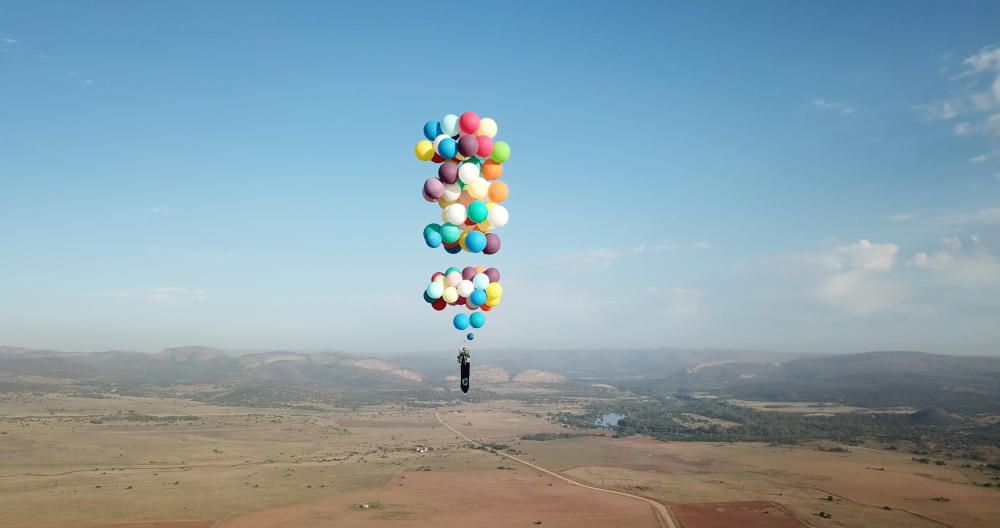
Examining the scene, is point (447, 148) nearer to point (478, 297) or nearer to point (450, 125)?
point (450, 125)

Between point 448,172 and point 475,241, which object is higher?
point 448,172

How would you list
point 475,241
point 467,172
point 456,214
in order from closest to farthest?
point 467,172
point 456,214
point 475,241

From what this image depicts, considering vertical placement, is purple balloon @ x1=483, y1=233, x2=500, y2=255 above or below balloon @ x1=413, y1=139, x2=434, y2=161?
below

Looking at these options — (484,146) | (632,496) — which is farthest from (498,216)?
(632,496)

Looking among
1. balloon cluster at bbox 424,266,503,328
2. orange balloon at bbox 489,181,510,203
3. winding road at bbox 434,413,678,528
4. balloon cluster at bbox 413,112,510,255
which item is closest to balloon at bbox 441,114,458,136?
balloon cluster at bbox 413,112,510,255

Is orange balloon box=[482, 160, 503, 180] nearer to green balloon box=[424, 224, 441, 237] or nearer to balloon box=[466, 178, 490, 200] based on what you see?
balloon box=[466, 178, 490, 200]
